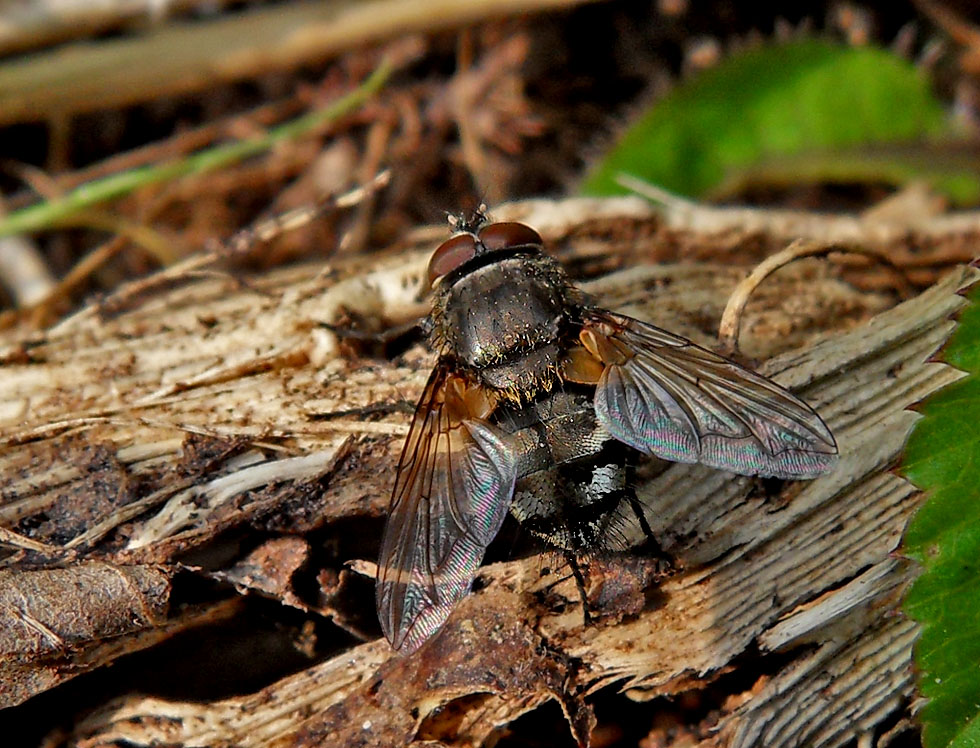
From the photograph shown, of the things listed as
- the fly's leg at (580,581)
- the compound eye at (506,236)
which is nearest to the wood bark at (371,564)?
the fly's leg at (580,581)

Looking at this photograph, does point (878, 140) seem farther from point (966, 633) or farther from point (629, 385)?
point (966, 633)

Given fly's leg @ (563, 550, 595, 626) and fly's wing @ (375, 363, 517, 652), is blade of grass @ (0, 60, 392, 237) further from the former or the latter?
fly's leg @ (563, 550, 595, 626)

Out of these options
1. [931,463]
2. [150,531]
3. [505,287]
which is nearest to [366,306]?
[505,287]

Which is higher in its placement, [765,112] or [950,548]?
[765,112]

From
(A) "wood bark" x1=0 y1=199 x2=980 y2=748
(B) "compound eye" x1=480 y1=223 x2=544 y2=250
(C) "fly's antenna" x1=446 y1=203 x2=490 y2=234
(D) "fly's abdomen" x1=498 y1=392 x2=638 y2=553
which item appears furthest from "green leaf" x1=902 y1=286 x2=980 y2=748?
(C) "fly's antenna" x1=446 y1=203 x2=490 y2=234

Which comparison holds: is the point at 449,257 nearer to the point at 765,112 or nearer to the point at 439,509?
the point at 439,509

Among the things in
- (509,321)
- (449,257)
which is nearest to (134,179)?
(449,257)
